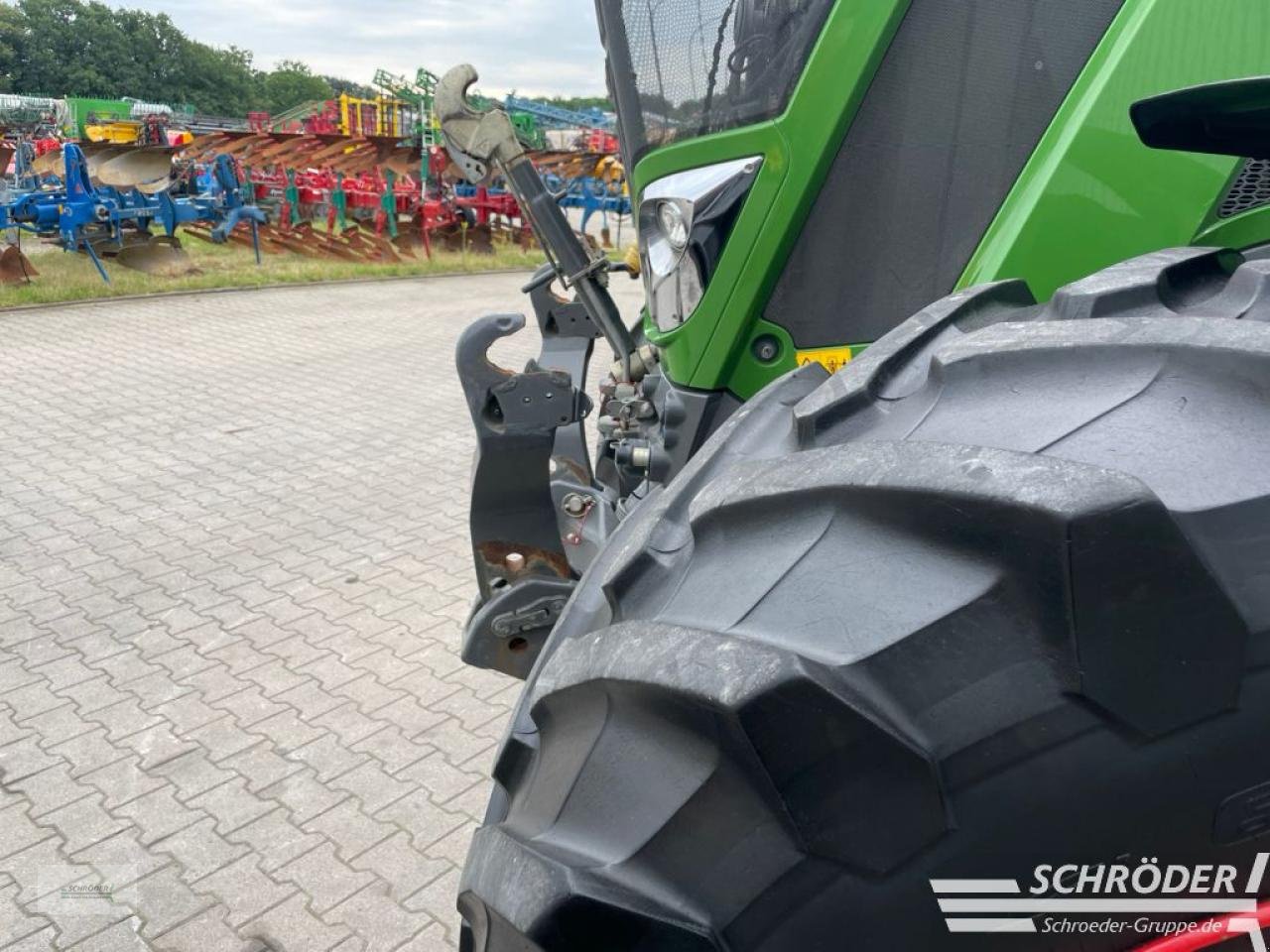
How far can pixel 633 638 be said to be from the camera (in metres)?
0.94

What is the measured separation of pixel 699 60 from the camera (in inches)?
77.9

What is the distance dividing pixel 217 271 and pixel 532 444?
12569mm

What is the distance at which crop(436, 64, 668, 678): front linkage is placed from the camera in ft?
7.12

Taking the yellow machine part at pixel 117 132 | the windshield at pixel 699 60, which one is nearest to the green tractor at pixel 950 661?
the windshield at pixel 699 60

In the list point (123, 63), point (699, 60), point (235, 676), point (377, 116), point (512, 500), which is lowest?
point (235, 676)

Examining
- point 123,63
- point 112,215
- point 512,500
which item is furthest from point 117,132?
point 123,63

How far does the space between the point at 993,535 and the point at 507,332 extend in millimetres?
1527

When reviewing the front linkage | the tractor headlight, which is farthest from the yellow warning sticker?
the front linkage

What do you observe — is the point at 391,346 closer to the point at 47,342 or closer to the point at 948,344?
the point at 47,342

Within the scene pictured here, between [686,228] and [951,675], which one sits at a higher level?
[686,228]

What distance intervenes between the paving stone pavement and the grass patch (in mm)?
4377

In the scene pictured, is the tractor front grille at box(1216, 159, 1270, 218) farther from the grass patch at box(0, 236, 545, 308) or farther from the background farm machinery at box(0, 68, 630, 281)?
the grass patch at box(0, 236, 545, 308)

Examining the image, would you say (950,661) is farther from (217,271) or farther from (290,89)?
(290,89)

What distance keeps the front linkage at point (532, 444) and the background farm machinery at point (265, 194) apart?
30.8 ft
